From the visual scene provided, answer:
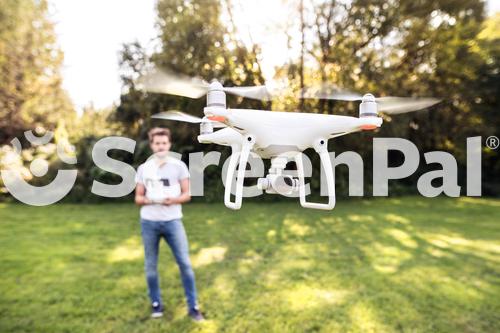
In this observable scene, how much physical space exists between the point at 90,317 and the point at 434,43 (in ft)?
40.7

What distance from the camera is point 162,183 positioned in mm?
4230

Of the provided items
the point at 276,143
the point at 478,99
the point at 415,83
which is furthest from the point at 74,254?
the point at 478,99

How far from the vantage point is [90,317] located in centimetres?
473

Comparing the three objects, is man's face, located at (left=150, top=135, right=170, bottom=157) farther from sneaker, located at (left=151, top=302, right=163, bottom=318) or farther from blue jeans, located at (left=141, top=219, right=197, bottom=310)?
sneaker, located at (left=151, top=302, right=163, bottom=318)

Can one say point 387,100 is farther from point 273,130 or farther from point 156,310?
point 156,310

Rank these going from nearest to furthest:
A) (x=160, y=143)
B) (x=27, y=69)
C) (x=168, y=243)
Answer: (x=160, y=143) < (x=168, y=243) < (x=27, y=69)

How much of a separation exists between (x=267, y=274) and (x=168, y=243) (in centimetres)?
226

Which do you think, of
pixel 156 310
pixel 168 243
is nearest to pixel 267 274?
pixel 156 310

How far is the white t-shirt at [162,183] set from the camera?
4.19m

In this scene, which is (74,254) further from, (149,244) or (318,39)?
(318,39)

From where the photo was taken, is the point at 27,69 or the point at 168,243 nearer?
the point at 168,243

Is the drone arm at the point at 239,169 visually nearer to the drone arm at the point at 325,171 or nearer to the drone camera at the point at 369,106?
the drone arm at the point at 325,171

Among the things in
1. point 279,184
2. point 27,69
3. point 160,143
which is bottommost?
point 279,184

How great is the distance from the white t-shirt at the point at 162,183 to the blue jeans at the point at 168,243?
0.09 metres
